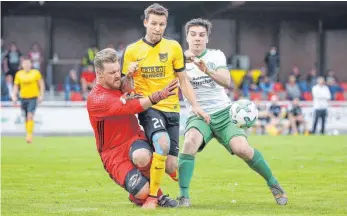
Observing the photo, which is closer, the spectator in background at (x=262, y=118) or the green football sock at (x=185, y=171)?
the green football sock at (x=185, y=171)

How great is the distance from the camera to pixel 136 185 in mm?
9805

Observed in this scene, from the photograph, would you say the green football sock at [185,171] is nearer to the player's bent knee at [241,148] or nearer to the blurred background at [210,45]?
the player's bent knee at [241,148]

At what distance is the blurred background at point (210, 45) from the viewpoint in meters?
34.3

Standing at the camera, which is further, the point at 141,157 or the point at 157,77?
the point at 157,77

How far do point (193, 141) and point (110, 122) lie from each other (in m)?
1.00

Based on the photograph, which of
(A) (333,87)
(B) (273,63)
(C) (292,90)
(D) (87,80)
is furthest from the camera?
(B) (273,63)

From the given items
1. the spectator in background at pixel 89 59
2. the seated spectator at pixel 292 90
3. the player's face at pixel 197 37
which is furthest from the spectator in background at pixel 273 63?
A: the player's face at pixel 197 37

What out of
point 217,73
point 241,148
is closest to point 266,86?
point 217,73

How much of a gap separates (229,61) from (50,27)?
8125 millimetres

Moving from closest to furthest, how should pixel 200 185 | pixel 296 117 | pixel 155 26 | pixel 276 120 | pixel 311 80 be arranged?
pixel 155 26
pixel 200 185
pixel 296 117
pixel 276 120
pixel 311 80

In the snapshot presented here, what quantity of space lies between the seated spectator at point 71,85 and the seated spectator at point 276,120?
734 cm

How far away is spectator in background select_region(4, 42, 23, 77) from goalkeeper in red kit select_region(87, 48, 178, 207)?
81.2 feet

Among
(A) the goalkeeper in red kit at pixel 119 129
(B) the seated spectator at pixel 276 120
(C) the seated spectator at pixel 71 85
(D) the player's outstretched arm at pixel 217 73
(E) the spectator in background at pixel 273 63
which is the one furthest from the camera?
(E) the spectator in background at pixel 273 63

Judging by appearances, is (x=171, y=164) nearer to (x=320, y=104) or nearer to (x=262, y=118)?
(x=320, y=104)
